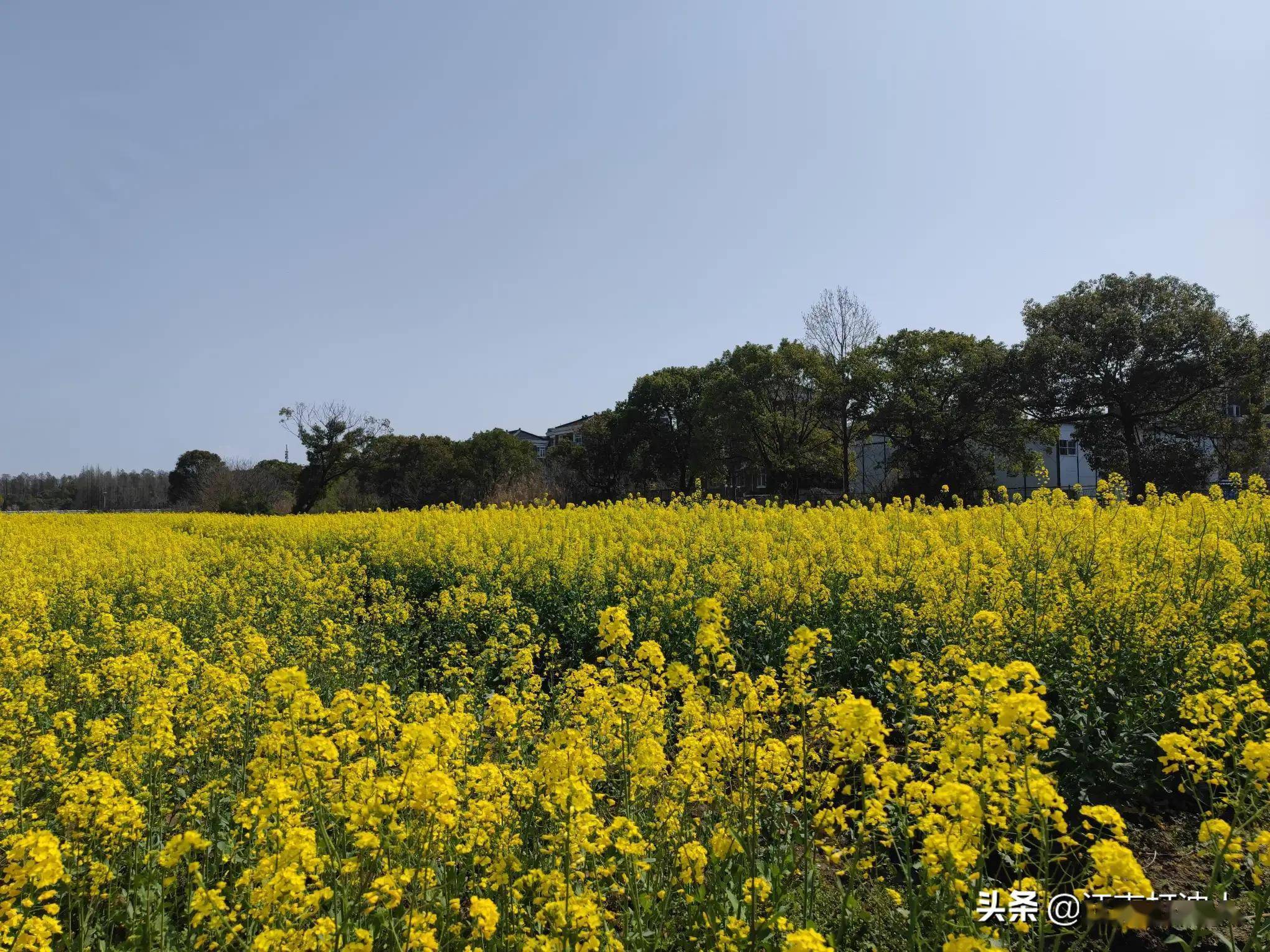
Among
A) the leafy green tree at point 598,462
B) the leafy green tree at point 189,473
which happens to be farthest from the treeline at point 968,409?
the leafy green tree at point 189,473

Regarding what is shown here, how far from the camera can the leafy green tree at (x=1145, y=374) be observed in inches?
986

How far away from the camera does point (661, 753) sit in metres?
2.53

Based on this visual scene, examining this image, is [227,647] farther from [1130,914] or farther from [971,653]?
[1130,914]

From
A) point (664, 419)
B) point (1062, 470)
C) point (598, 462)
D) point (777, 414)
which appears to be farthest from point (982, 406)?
point (598, 462)

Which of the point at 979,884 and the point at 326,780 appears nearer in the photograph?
the point at 979,884

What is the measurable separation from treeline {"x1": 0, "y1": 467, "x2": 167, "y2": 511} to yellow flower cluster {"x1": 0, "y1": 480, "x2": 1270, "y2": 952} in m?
58.7

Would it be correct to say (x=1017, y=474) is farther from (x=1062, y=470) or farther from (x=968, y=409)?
(x=1062, y=470)

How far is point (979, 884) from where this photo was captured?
6.39 ft

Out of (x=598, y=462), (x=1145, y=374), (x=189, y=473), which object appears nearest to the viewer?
(x=1145, y=374)

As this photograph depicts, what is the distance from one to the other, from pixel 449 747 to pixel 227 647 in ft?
9.38

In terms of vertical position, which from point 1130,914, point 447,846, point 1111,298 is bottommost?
point 447,846

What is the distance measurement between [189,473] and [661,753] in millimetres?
65779

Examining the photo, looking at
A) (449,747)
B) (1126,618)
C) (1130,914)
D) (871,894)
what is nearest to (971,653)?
(1126,618)

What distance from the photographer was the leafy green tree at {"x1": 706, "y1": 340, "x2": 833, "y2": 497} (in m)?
30.9
